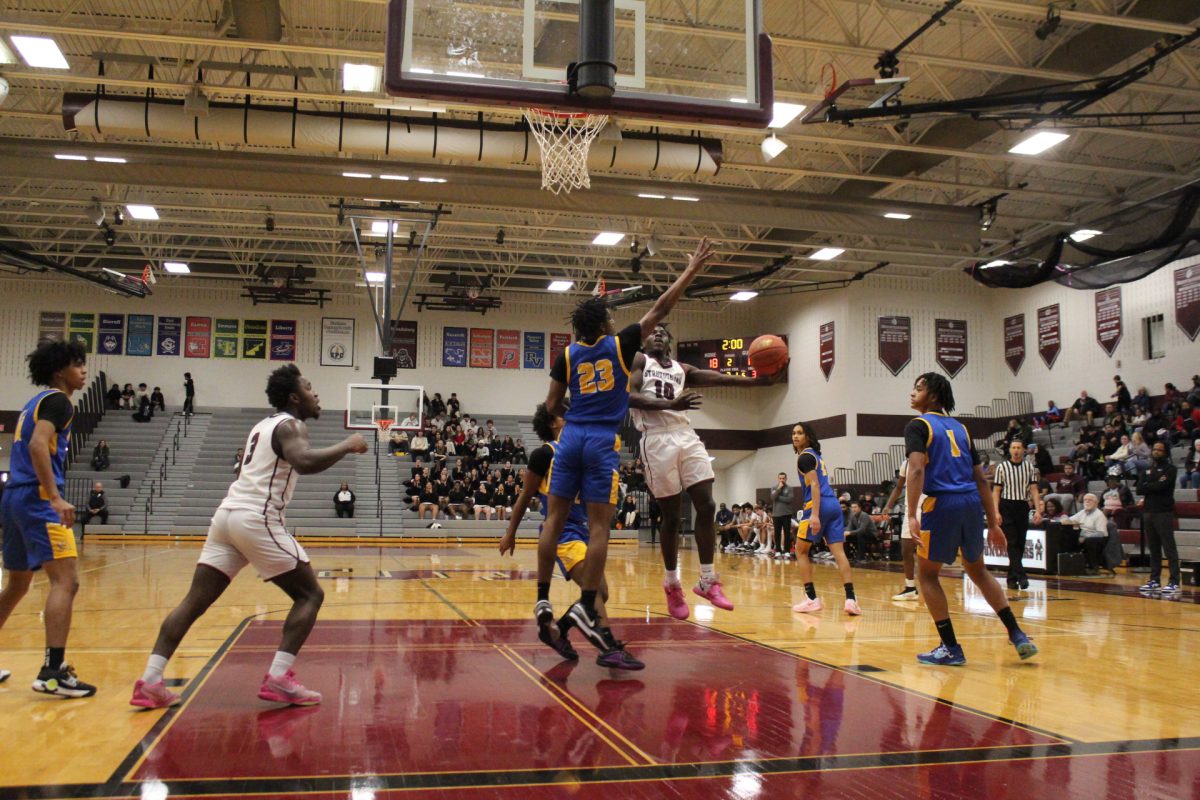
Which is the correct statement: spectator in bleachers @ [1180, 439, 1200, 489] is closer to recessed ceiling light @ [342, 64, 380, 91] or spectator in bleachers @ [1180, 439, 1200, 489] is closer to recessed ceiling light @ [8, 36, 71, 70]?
recessed ceiling light @ [342, 64, 380, 91]

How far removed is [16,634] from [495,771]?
16.7 ft

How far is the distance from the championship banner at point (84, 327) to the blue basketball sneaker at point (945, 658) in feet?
100

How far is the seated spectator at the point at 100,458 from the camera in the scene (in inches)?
1041

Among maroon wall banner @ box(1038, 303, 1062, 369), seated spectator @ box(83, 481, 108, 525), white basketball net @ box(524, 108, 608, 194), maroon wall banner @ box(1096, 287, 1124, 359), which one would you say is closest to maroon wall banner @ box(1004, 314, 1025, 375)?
maroon wall banner @ box(1038, 303, 1062, 369)

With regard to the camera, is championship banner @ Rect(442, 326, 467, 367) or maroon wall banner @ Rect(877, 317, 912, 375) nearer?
maroon wall banner @ Rect(877, 317, 912, 375)

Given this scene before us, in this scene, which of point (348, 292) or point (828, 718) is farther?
point (348, 292)

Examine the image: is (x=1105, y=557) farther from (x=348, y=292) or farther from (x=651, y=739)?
(x=348, y=292)

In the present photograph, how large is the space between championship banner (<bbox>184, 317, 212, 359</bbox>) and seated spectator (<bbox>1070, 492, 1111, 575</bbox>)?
26.5 m

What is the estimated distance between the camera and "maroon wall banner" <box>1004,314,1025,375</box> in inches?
1064

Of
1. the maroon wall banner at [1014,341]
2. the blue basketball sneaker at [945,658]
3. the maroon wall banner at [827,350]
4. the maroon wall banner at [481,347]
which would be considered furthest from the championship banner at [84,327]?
the blue basketball sneaker at [945,658]

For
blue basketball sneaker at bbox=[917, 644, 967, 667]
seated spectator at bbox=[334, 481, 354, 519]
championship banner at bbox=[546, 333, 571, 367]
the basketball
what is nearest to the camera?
blue basketball sneaker at bbox=[917, 644, 967, 667]

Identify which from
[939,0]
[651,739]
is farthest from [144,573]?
[939,0]

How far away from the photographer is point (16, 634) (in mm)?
6621

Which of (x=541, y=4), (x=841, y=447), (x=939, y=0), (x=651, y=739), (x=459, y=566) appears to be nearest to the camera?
(x=651, y=739)
